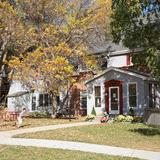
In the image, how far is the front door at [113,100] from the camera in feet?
119

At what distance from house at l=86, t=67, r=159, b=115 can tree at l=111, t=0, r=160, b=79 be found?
34.3ft

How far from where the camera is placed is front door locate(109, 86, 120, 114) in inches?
1425

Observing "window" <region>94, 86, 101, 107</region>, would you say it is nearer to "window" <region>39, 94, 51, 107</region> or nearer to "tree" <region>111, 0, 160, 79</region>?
"window" <region>39, 94, 51, 107</region>

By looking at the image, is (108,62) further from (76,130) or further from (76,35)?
(76,130)

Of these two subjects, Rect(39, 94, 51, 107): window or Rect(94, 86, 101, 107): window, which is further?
Rect(39, 94, 51, 107): window

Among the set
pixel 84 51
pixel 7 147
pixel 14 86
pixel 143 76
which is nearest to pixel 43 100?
pixel 14 86

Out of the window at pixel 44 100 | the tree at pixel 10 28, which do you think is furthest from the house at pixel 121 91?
the tree at pixel 10 28

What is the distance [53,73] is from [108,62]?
8.53 metres

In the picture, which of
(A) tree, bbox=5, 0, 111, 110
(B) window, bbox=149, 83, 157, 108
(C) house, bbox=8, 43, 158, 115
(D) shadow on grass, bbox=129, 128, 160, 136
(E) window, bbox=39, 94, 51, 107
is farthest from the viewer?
(E) window, bbox=39, 94, 51, 107

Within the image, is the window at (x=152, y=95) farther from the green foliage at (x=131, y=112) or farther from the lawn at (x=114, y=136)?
the lawn at (x=114, y=136)

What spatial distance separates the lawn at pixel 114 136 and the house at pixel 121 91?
8606 millimetres

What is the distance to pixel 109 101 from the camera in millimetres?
36781

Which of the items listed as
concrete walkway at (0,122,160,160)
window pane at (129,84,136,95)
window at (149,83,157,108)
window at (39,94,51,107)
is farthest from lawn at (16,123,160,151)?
window at (39,94,51,107)

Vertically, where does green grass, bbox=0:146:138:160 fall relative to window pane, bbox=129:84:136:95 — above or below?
below
